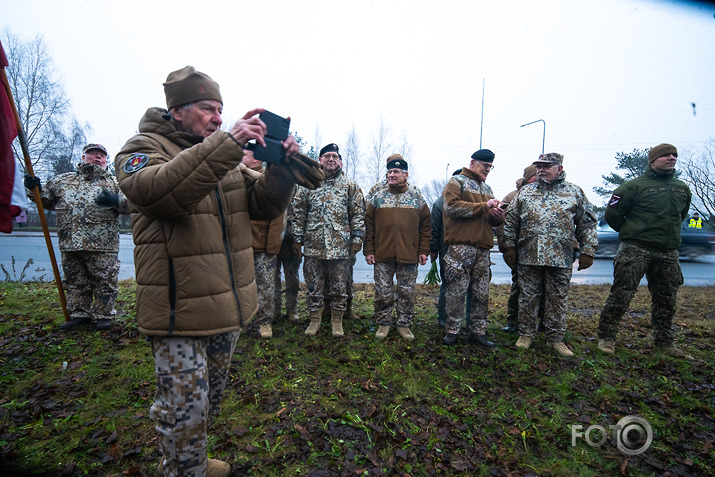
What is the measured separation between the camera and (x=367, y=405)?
3.30 meters

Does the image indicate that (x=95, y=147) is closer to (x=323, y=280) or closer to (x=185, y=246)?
(x=323, y=280)

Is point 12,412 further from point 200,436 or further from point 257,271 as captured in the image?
point 257,271

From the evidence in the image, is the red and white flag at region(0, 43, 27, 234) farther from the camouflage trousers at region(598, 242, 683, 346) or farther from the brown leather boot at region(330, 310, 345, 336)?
the camouflage trousers at region(598, 242, 683, 346)

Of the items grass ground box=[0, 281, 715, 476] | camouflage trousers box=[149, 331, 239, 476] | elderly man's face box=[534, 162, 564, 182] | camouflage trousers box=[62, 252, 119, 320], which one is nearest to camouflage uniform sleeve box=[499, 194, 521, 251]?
elderly man's face box=[534, 162, 564, 182]

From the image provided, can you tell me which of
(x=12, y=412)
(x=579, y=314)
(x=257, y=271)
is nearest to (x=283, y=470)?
(x=12, y=412)

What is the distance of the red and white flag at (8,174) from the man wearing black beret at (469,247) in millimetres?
4806

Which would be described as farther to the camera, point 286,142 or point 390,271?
point 390,271

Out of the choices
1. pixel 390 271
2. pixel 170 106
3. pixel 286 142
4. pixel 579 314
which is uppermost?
pixel 170 106

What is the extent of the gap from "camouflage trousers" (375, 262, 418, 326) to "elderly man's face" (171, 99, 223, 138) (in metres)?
3.39

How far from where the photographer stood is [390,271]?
200 inches

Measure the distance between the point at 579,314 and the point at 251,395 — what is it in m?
6.21

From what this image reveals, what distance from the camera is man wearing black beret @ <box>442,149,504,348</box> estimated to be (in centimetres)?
477

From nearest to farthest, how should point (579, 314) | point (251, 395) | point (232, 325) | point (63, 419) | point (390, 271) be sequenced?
point (232, 325) < point (63, 419) < point (251, 395) < point (390, 271) < point (579, 314)

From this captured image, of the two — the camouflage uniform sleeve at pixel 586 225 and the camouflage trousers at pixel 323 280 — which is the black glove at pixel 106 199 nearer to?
the camouflage trousers at pixel 323 280
